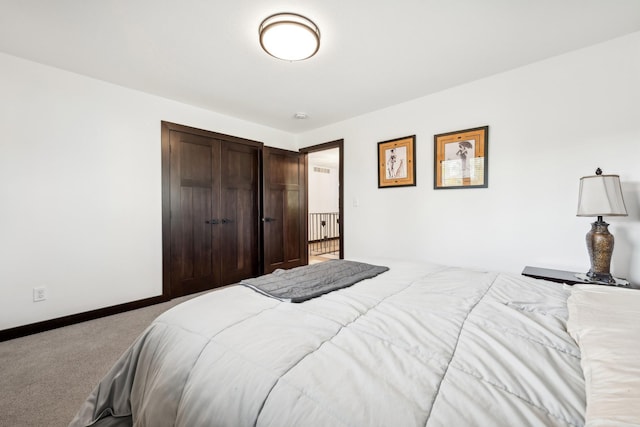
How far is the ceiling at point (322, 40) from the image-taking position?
172cm

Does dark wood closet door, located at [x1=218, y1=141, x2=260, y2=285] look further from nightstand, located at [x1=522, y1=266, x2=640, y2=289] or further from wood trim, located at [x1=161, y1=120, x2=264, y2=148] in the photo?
nightstand, located at [x1=522, y1=266, x2=640, y2=289]

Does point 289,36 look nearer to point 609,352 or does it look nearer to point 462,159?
point 462,159

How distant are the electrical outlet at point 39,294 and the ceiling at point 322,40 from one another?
2.11m

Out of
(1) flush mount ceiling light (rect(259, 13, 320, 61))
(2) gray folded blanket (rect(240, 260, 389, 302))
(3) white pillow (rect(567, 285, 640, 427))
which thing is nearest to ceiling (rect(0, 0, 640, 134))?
(1) flush mount ceiling light (rect(259, 13, 320, 61))

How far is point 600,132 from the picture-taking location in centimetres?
211

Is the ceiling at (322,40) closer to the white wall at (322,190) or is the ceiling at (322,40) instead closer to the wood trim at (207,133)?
the wood trim at (207,133)

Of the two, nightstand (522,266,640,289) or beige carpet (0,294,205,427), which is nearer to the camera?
beige carpet (0,294,205,427)

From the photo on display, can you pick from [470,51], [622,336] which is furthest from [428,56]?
[622,336]

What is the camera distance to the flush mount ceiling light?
1771 mm

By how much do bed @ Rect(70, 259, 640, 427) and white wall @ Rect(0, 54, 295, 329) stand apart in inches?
73.9

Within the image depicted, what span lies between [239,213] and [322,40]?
2578 millimetres

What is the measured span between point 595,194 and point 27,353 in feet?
14.8

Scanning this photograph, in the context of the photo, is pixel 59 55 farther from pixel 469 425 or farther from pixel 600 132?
pixel 600 132

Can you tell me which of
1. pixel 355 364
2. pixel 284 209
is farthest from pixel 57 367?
pixel 284 209
